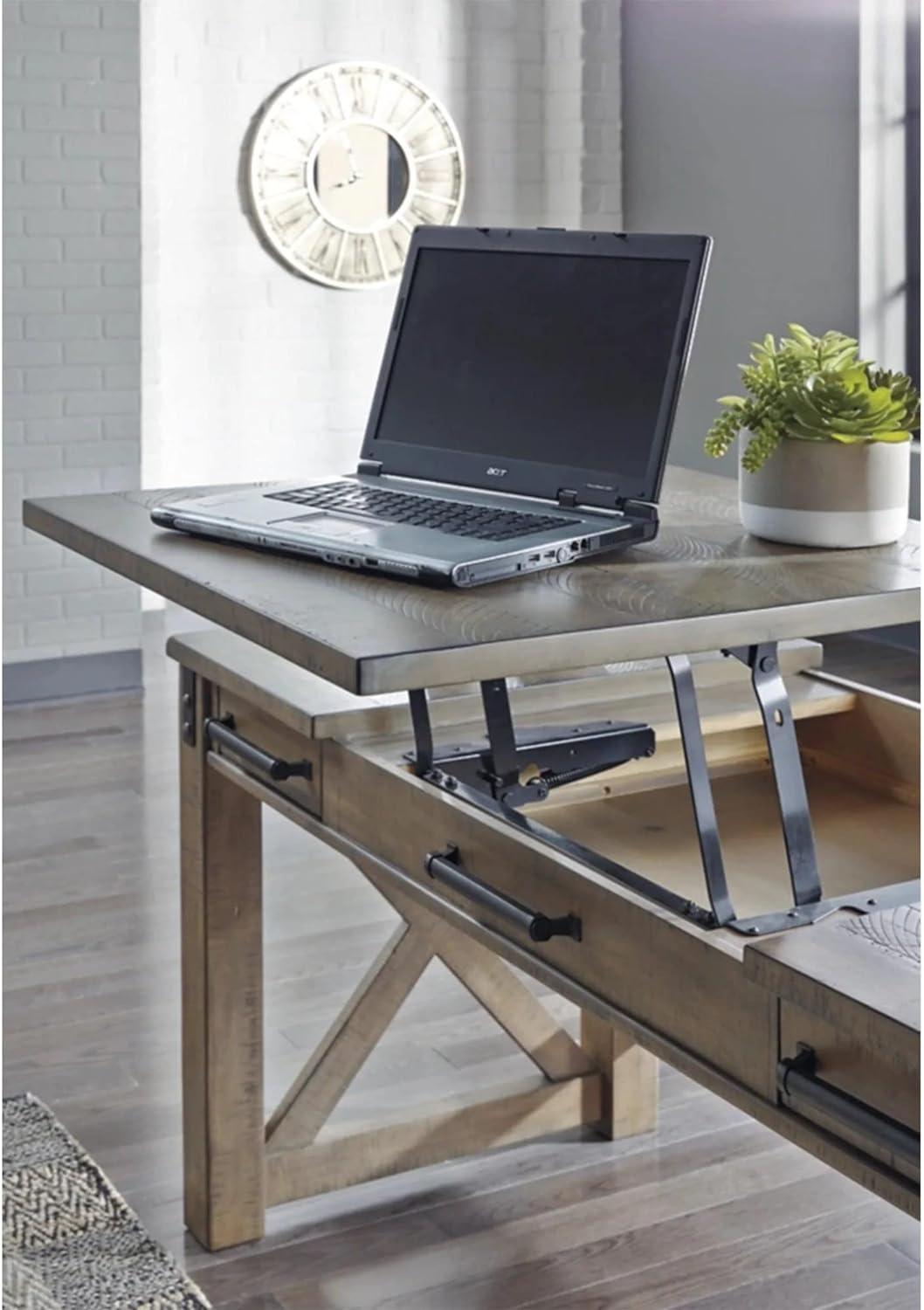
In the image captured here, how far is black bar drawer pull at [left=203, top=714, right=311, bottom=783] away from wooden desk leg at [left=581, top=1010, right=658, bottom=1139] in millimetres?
750

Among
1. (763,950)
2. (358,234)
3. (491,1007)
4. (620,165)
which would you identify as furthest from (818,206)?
(763,950)

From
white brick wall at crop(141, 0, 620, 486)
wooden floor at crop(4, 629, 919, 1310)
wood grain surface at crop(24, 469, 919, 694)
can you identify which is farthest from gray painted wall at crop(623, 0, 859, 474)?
wood grain surface at crop(24, 469, 919, 694)

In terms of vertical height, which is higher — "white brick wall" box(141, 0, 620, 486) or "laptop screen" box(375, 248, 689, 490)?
"white brick wall" box(141, 0, 620, 486)

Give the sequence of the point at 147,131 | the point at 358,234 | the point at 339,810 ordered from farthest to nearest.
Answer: the point at 358,234 → the point at 147,131 → the point at 339,810

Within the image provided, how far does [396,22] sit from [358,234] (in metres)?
0.75

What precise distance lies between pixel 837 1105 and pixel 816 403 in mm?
671

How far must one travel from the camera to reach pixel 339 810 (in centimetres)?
180

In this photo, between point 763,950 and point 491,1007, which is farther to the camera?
point 491,1007

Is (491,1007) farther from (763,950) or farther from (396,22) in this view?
(396,22)

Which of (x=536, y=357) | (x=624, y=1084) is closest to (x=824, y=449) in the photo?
(x=536, y=357)

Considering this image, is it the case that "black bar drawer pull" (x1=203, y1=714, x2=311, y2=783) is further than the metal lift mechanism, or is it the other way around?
"black bar drawer pull" (x1=203, y1=714, x2=311, y2=783)

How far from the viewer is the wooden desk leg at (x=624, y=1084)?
8.20 ft

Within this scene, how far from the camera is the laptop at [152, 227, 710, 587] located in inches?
59.2

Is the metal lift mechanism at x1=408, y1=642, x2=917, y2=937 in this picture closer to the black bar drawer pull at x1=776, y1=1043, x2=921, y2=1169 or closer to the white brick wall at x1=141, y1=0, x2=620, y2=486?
the black bar drawer pull at x1=776, y1=1043, x2=921, y2=1169
